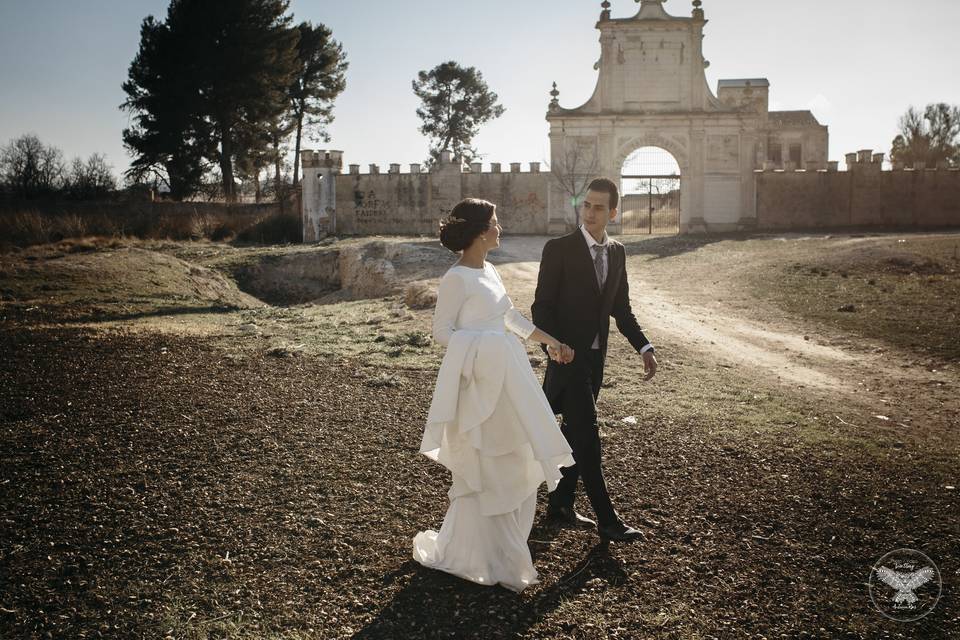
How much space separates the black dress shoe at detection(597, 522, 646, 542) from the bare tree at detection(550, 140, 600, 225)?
100 ft

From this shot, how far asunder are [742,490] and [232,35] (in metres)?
41.8

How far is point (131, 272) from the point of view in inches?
682

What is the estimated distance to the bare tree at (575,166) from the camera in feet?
113

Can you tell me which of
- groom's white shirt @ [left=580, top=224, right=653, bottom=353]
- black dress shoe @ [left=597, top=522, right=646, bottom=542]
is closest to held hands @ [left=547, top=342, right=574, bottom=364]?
groom's white shirt @ [left=580, top=224, right=653, bottom=353]

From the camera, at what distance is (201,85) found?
129ft

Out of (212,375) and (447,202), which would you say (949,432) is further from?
(447,202)

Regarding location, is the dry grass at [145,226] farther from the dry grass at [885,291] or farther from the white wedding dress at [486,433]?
the white wedding dress at [486,433]

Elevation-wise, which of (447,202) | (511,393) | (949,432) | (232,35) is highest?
(232,35)

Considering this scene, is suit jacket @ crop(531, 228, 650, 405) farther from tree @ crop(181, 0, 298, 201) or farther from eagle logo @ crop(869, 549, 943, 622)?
tree @ crop(181, 0, 298, 201)

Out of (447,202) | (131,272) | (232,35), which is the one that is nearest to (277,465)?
(131,272)

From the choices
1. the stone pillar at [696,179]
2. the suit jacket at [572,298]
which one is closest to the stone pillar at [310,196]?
the stone pillar at [696,179]

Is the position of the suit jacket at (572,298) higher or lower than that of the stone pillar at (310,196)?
lower

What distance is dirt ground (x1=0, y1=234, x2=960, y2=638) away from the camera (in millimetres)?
3717

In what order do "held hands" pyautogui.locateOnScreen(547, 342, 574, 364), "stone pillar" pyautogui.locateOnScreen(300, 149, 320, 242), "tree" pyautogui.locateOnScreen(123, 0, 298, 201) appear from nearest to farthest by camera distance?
"held hands" pyautogui.locateOnScreen(547, 342, 574, 364) → "stone pillar" pyautogui.locateOnScreen(300, 149, 320, 242) → "tree" pyautogui.locateOnScreen(123, 0, 298, 201)
